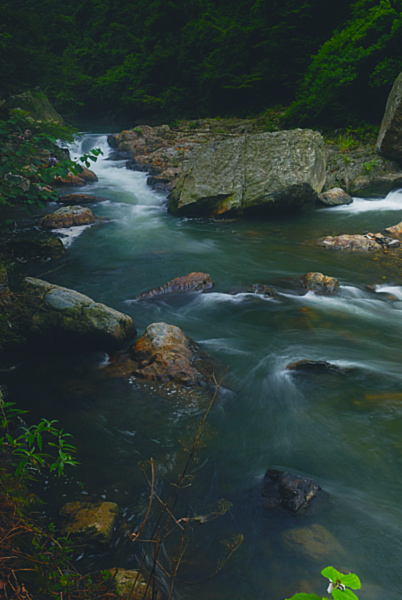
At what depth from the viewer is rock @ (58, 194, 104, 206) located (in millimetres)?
12562

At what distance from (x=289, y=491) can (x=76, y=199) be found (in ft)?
39.5

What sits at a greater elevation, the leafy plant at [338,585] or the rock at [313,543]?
the leafy plant at [338,585]

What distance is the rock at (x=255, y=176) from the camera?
1038 centimetres

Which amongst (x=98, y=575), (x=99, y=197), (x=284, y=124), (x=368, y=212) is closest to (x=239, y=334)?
(x=98, y=575)

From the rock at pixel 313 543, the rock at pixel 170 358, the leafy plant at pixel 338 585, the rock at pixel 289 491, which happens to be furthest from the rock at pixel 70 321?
the leafy plant at pixel 338 585

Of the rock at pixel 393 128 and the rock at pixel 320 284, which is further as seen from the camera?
the rock at pixel 393 128

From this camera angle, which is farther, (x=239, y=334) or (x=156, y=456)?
(x=239, y=334)

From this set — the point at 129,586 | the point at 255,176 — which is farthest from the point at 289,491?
the point at 255,176

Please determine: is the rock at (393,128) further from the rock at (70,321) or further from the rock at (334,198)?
the rock at (70,321)

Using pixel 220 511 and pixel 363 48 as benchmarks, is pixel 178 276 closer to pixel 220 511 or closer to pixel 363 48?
pixel 220 511

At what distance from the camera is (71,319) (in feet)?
15.5

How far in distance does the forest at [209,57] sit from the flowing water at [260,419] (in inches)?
232

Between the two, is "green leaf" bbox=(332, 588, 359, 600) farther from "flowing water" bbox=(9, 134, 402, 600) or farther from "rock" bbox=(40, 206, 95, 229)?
"rock" bbox=(40, 206, 95, 229)

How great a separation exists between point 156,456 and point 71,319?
85.9 inches
